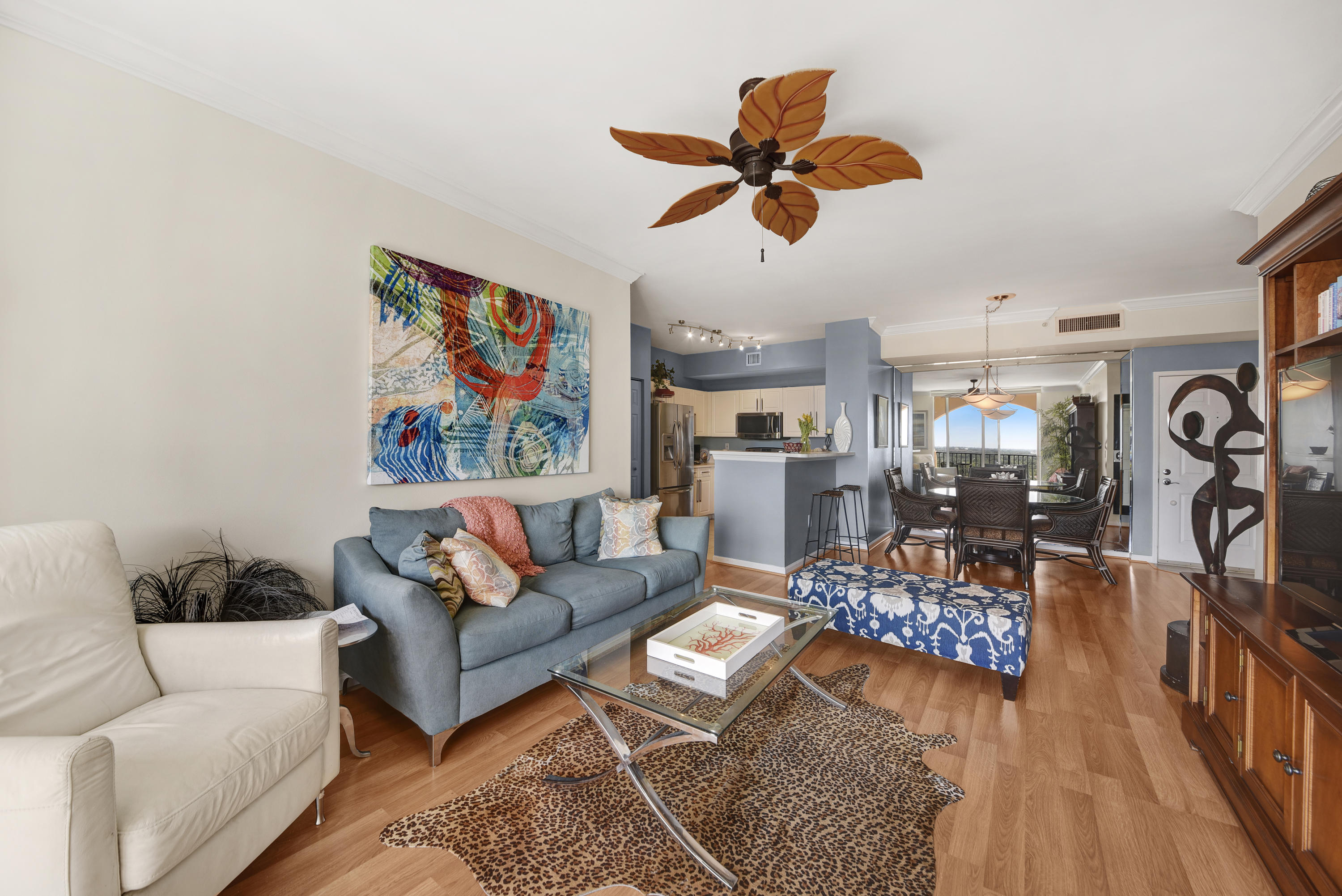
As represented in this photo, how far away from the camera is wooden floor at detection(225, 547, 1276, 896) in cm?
143

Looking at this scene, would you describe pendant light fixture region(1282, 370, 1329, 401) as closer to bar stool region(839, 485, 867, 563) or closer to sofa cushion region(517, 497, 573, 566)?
sofa cushion region(517, 497, 573, 566)

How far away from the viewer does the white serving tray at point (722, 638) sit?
1.72 meters

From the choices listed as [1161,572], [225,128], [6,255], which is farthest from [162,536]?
[1161,572]

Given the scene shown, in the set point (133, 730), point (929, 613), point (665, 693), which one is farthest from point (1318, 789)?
point (133, 730)

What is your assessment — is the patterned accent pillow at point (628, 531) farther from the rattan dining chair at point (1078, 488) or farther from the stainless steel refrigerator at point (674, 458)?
the rattan dining chair at point (1078, 488)

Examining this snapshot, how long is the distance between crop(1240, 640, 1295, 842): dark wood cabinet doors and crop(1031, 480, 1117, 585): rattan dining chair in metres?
3.32

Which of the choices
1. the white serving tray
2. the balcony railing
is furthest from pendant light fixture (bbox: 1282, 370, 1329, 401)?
the balcony railing

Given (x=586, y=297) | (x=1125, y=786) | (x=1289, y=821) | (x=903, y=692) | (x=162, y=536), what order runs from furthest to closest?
(x=586, y=297) → (x=903, y=692) → (x=162, y=536) → (x=1125, y=786) → (x=1289, y=821)

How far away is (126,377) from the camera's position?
1.88 meters

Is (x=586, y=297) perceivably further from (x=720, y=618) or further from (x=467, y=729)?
(x=467, y=729)

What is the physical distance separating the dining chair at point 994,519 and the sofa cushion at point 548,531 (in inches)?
133

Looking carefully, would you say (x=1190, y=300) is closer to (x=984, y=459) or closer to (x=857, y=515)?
(x=857, y=515)

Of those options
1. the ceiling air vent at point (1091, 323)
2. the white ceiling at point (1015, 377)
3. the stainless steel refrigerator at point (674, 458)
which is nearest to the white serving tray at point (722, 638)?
the stainless steel refrigerator at point (674, 458)

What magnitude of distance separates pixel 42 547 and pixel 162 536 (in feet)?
1.71
